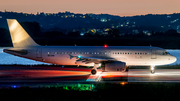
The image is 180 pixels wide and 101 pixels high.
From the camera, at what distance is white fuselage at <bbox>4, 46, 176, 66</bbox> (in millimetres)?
34094

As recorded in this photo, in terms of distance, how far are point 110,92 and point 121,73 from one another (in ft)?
41.0

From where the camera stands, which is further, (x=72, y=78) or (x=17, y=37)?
(x=17, y=37)

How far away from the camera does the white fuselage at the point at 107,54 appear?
112 ft

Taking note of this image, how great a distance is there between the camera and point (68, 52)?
34.8 m

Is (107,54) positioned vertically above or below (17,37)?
below

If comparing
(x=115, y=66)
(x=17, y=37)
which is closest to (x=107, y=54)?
(x=115, y=66)

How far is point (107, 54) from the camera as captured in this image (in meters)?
34.5

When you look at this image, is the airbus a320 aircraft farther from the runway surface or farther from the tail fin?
the runway surface

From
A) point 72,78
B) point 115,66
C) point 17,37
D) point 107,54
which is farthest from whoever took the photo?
point 17,37

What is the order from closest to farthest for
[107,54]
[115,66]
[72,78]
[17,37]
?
[72,78], [115,66], [107,54], [17,37]

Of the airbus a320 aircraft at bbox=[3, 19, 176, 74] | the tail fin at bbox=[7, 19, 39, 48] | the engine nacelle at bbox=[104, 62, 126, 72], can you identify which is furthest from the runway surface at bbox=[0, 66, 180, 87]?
the tail fin at bbox=[7, 19, 39, 48]

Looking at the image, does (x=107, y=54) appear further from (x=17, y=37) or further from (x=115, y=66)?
(x=17, y=37)

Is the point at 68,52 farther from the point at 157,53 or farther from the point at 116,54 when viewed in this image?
the point at 157,53

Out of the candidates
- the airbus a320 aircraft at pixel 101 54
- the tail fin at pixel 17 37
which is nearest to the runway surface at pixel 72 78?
the airbus a320 aircraft at pixel 101 54
